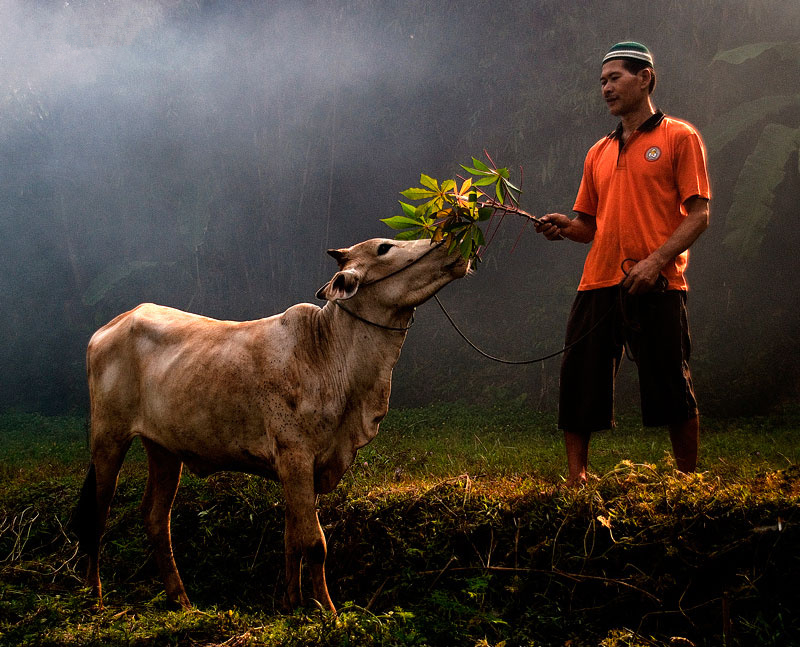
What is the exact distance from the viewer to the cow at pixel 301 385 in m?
3.51

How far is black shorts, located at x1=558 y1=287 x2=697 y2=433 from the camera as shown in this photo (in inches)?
156

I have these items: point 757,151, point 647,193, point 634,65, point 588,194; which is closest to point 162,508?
point 588,194

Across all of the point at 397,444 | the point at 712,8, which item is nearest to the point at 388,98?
the point at 712,8

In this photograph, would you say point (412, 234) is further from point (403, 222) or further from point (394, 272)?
point (394, 272)

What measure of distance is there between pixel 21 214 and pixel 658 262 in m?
18.0

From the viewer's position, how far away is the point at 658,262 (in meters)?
3.83

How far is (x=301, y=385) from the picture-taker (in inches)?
141

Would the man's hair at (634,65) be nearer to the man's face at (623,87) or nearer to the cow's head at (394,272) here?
the man's face at (623,87)

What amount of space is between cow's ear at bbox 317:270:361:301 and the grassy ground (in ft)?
4.54

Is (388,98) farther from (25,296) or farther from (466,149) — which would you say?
(25,296)

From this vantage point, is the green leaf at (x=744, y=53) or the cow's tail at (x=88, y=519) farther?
the green leaf at (x=744, y=53)

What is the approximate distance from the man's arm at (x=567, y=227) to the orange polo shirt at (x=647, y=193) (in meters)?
0.17

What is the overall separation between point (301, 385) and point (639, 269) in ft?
5.95

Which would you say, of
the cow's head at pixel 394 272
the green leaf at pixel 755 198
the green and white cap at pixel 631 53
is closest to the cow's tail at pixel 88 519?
the cow's head at pixel 394 272
